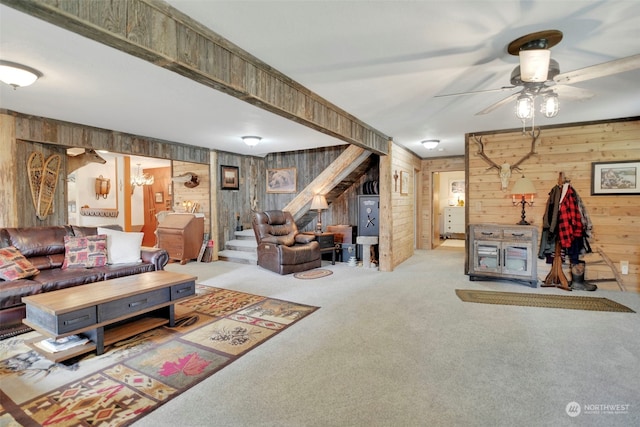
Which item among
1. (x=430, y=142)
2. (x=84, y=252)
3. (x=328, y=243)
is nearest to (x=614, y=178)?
(x=430, y=142)

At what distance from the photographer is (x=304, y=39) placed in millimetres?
2201

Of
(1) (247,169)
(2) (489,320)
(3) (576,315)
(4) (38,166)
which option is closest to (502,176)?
(3) (576,315)

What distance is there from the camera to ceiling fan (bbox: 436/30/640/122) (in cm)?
206

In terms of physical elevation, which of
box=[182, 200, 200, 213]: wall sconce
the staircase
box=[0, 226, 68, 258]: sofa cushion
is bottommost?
the staircase

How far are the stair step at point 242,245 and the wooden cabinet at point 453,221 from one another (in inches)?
250

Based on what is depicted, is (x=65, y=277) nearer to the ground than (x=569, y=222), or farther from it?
nearer to the ground

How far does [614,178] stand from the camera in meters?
4.41

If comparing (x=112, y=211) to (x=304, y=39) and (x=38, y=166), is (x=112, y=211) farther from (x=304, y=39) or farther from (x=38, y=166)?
(x=304, y=39)

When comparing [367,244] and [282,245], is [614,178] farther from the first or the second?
[282,245]

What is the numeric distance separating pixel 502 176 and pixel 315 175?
3863 mm

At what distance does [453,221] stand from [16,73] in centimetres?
1006

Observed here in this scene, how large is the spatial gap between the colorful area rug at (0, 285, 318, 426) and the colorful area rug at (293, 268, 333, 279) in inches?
67.6

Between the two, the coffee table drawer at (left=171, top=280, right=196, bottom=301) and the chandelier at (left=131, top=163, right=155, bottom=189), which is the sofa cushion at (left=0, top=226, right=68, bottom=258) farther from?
the chandelier at (left=131, top=163, right=155, bottom=189)

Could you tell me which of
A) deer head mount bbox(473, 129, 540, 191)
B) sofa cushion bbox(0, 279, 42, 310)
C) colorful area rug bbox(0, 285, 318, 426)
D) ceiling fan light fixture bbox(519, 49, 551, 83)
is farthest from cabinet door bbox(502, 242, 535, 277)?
sofa cushion bbox(0, 279, 42, 310)
